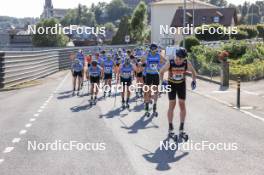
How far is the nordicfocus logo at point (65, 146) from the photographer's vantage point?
11.3 m

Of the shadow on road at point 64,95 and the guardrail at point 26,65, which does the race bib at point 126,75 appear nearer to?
the shadow on road at point 64,95

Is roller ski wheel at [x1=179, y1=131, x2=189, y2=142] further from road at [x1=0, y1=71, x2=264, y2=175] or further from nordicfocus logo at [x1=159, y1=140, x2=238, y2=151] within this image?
road at [x1=0, y1=71, x2=264, y2=175]

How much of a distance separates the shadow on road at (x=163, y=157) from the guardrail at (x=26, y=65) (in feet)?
65.3

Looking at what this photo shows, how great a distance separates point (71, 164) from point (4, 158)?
1549 millimetres

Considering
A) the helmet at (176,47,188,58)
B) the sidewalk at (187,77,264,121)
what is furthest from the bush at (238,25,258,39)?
the helmet at (176,47,188,58)

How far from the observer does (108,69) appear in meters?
23.2

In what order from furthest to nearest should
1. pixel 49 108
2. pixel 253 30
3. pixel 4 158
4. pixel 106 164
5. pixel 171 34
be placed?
pixel 171 34, pixel 253 30, pixel 49 108, pixel 4 158, pixel 106 164

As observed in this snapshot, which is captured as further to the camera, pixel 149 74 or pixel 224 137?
pixel 149 74

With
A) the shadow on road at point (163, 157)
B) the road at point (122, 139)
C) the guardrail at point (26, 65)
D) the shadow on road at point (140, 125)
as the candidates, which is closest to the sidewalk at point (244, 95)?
the road at point (122, 139)

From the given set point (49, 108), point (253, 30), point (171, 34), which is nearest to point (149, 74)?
point (49, 108)

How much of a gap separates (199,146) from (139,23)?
78.9m

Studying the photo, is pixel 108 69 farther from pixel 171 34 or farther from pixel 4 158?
pixel 171 34

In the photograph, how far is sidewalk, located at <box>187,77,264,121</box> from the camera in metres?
18.3

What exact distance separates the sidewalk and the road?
0.60 meters
